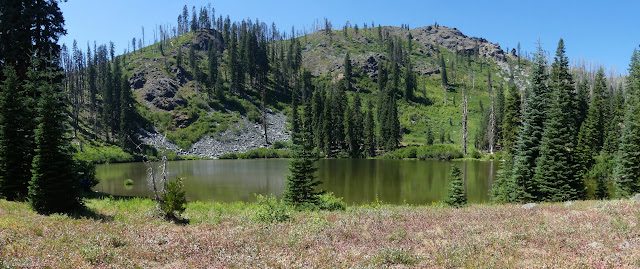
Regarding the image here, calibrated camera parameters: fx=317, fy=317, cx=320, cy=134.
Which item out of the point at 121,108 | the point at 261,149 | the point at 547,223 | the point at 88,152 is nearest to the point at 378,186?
the point at 547,223

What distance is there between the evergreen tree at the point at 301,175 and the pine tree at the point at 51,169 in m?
11.4

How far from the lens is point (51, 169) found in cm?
1417

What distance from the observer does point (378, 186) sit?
121ft

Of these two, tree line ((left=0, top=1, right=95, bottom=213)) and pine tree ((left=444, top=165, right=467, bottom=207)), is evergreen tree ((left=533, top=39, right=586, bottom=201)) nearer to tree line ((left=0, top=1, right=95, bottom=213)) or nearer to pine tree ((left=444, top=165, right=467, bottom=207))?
pine tree ((left=444, top=165, right=467, bottom=207))

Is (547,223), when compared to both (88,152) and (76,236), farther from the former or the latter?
(88,152)

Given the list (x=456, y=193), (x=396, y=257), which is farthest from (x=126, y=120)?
(x=396, y=257)

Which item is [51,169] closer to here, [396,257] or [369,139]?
[396,257]

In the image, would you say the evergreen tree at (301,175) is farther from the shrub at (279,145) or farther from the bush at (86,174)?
the shrub at (279,145)

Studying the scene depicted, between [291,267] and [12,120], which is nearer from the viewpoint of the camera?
[291,267]

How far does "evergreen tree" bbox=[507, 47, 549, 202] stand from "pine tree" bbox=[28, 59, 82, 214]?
2824 centimetres

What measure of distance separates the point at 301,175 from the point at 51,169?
42.7 ft

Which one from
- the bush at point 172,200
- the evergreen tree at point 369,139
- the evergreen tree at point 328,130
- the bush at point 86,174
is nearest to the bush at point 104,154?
the bush at point 86,174

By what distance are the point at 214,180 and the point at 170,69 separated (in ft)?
325

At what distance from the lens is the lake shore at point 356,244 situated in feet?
21.5
